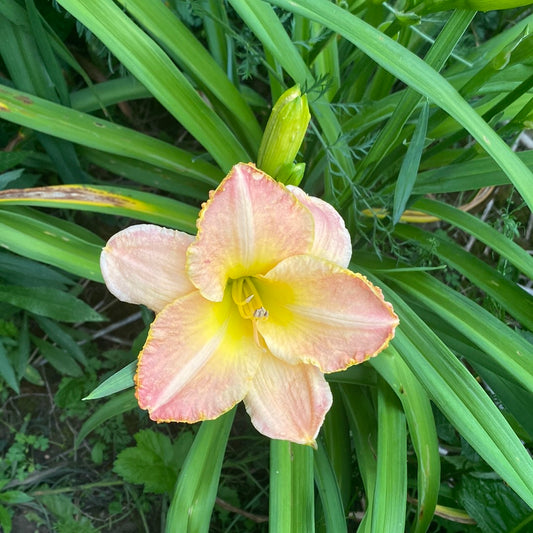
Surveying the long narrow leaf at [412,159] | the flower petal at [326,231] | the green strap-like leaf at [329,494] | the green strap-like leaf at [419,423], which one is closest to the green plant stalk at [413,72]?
the long narrow leaf at [412,159]

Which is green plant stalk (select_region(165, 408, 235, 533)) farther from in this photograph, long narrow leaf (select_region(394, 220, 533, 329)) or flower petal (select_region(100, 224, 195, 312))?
long narrow leaf (select_region(394, 220, 533, 329))

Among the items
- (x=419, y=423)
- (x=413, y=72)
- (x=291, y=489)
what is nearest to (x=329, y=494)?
(x=291, y=489)

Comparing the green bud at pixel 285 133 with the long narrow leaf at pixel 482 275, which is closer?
the green bud at pixel 285 133

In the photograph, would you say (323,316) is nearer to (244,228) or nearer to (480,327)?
(244,228)

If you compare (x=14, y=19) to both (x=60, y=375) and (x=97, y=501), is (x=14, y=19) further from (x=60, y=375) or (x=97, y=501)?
(x=97, y=501)

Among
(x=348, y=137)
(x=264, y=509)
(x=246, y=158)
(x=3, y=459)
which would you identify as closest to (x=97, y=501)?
(x=3, y=459)

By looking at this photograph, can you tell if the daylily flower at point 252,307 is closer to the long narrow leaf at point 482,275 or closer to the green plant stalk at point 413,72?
the green plant stalk at point 413,72

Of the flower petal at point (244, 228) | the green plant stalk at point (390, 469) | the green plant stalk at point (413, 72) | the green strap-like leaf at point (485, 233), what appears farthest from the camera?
the green strap-like leaf at point (485, 233)
